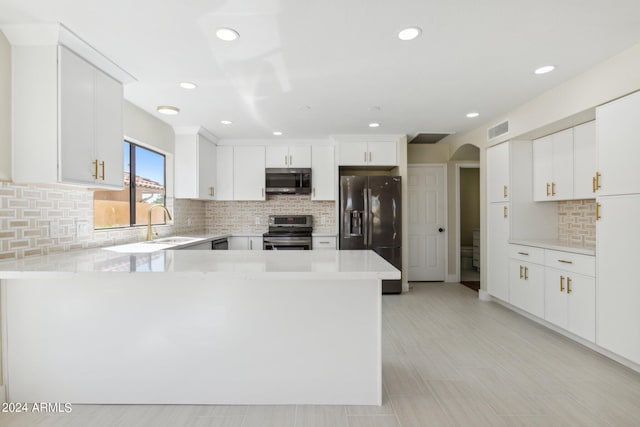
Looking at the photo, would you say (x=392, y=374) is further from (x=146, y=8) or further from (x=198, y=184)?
(x=198, y=184)

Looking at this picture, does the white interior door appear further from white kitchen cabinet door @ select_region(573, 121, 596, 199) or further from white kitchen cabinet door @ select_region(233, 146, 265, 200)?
white kitchen cabinet door @ select_region(233, 146, 265, 200)

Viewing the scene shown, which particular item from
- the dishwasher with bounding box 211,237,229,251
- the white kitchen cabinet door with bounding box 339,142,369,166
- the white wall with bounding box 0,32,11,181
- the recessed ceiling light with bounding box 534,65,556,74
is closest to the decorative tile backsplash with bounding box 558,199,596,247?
the recessed ceiling light with bounding box 534,65,556,74

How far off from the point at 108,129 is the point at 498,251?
4.26m

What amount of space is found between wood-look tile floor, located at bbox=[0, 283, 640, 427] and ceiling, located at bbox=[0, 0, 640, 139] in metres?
2.32

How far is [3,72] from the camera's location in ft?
6.25

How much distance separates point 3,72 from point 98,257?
1272 millimetres

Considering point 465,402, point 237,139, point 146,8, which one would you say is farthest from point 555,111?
point 237,139

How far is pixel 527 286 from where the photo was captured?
331 cm

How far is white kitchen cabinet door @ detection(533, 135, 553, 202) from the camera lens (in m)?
3.34

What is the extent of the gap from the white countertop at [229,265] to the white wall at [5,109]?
0.60m

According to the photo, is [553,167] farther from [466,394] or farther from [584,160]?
[466,394]

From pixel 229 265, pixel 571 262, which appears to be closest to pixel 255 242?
pixel 229 265

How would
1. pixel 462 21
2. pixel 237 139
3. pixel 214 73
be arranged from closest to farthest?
1. pixel 462 21
2. pixel 214 73
3. pixel 237 139

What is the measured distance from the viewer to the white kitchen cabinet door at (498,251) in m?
3.67
